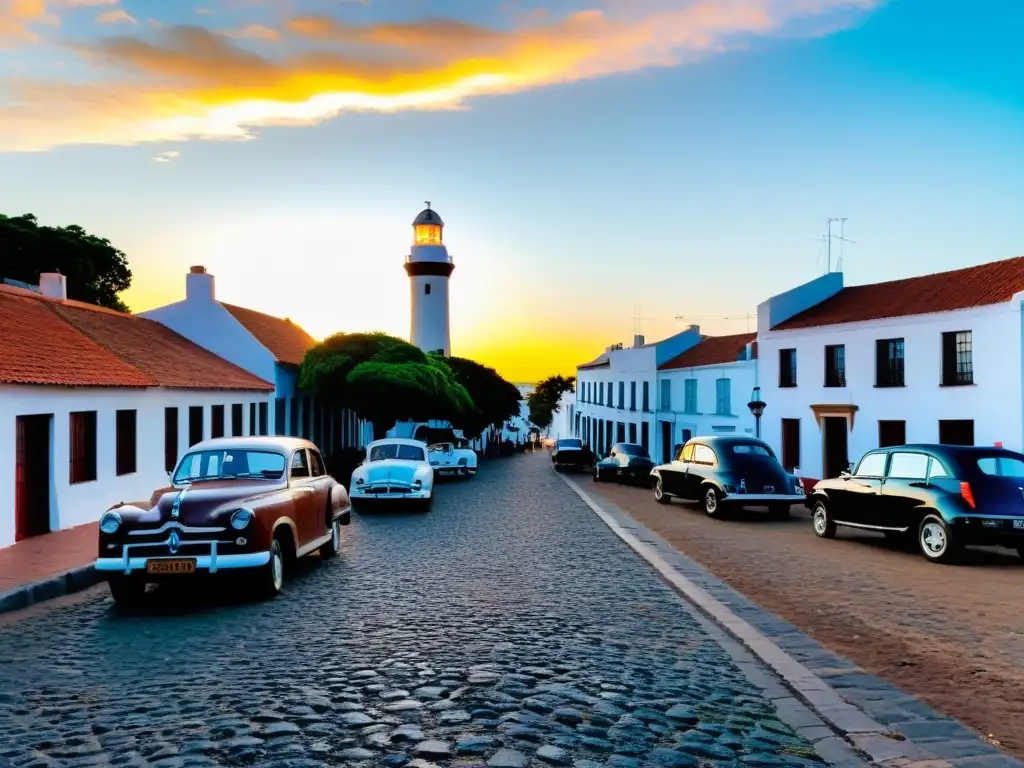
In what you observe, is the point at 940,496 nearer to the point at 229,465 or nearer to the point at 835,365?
the point at 229,465

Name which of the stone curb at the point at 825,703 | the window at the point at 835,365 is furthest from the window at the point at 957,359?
the stone curb at the point at 825,703

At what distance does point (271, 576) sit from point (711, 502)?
12.2 metres

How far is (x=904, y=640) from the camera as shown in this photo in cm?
759

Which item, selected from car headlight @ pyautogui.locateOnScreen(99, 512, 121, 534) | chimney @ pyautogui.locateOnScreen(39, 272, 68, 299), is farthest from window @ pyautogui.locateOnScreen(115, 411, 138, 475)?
car headlight @ pyautogui.locateOnScreen(99, 512, 121, 534)

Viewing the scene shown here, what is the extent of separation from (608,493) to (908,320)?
10.5 metres

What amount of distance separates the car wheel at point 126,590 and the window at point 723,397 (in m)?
35.7

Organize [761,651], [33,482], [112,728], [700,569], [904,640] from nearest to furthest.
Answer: [112,728] → [761,651] → [904,640] → [700,569] → [33,482]

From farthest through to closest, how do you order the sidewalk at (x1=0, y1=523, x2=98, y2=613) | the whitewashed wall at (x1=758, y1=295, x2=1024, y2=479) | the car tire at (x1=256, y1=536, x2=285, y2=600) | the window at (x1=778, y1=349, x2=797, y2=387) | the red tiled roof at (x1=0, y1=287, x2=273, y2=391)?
the window at (x1=778, y1=349, x2=797, y2=387) → the whitewashed wall at (x1=758, y1=295, x2=1024, y2=479) → the red tiled roof at (x1=0, y1=287, x2=273, y2=391) → the sidewalk at (x1=0, y1=523, x2=98, y2=613) → the car tire at (x1=256, y1=536, x2=285, y2=600)

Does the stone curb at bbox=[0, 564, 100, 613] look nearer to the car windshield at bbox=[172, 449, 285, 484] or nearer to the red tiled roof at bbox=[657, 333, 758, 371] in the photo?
the car windshield at bbox=[172, 449, 285, 484]

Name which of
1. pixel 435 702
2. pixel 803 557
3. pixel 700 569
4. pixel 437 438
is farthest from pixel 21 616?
pixel 437 438

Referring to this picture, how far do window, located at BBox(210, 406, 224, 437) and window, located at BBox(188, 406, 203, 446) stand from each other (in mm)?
1096

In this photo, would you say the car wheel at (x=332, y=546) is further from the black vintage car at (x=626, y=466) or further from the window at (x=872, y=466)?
the black vintage car at (x=626, y=466)

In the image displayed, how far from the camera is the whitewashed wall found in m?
23.8

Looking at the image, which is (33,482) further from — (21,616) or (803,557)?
(803,557)
